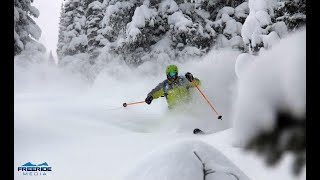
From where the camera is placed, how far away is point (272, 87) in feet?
13.8

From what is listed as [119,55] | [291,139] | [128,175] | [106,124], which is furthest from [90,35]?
[291,139]

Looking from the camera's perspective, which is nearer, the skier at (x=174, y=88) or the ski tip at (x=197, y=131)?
the ski tip at (x=197, y=131)

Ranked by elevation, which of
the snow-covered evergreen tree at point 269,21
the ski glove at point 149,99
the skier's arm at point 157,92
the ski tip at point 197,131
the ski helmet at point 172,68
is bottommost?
the ski tip at point 197,131

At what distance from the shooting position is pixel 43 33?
541cm

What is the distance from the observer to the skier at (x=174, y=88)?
191 inches

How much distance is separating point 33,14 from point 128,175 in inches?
90.6

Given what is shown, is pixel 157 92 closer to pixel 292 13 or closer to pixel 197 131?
pixel 197 131

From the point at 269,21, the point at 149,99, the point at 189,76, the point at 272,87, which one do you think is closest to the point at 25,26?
the point at 149,99

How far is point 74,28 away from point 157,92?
250cm

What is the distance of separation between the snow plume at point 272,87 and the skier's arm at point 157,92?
3.26ft

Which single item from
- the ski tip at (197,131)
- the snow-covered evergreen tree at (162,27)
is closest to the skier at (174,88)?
the snow-covered evergreen tree at (162,27)

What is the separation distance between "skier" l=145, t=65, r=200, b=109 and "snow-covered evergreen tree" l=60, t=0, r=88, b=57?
1.24m

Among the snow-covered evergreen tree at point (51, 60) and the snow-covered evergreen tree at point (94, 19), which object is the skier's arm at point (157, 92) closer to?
the snow-covered evergreen tree at point (94, 19)
